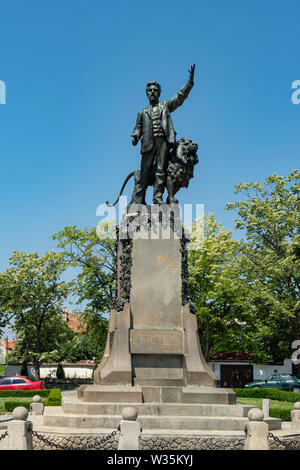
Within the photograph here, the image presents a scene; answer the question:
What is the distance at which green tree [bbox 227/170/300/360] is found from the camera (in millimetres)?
32391

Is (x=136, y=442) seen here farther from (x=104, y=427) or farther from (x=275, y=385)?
(x=275, y=385)

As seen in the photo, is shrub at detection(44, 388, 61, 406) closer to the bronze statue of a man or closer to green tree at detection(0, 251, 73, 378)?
the bronze statue of a man

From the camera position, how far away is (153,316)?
42.5ft

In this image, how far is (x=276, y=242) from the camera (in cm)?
3466

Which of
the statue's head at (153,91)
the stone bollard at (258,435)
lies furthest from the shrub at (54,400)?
the stone bollard at (258,435)

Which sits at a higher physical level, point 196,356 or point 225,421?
point 196,356

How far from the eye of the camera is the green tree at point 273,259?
32.4 metres

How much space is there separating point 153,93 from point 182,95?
82 centimetres

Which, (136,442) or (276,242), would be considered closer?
(136,442)

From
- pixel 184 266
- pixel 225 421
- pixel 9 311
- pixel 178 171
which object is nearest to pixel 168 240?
pixel 184 266

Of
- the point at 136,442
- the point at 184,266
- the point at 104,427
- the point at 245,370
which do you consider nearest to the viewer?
the point at 136,442

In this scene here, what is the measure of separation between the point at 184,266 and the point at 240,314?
23.2 metres

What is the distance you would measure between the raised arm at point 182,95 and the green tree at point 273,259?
1919cm

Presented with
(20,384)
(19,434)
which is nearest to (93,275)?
(20,384)
